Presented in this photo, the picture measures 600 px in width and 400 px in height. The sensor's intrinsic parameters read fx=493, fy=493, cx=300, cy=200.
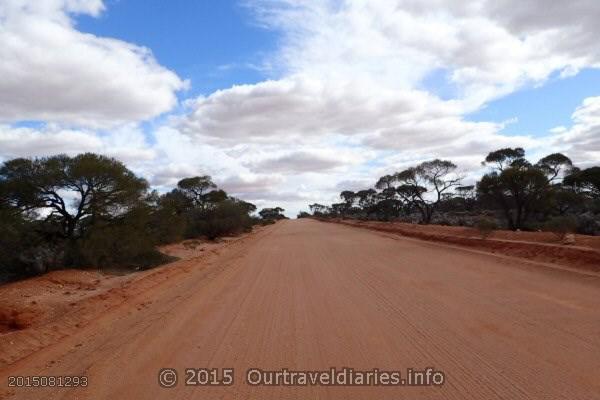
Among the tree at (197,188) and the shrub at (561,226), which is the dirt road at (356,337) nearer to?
the shrub at (561,226)

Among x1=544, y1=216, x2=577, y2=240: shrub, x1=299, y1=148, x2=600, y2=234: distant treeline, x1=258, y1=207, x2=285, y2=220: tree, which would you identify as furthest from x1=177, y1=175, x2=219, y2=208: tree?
x1=258, y1=207, x2=285, y2=220: tree

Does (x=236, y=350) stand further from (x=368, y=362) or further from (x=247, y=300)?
(x=247, y=300)

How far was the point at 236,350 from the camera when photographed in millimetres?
7043

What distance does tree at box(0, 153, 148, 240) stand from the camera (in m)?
19.1

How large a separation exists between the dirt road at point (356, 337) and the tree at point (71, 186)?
8.75 m

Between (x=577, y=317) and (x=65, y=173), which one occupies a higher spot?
(x=65, y=173)

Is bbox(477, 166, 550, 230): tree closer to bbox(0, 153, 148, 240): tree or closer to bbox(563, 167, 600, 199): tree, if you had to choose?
bbox(563, 167, 600, 199): tree

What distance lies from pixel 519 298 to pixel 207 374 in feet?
21.8

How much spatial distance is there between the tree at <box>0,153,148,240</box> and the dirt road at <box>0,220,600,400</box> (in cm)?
875

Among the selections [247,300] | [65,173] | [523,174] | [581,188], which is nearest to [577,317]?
[247,300]

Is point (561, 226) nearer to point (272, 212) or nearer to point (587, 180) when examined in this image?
point (587, 180)

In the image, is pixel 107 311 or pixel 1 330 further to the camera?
pixel 107 311

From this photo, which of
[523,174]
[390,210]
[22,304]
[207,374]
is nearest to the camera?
[207,374]

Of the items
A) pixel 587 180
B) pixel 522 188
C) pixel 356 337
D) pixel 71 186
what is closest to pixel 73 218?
pixel 71 186
